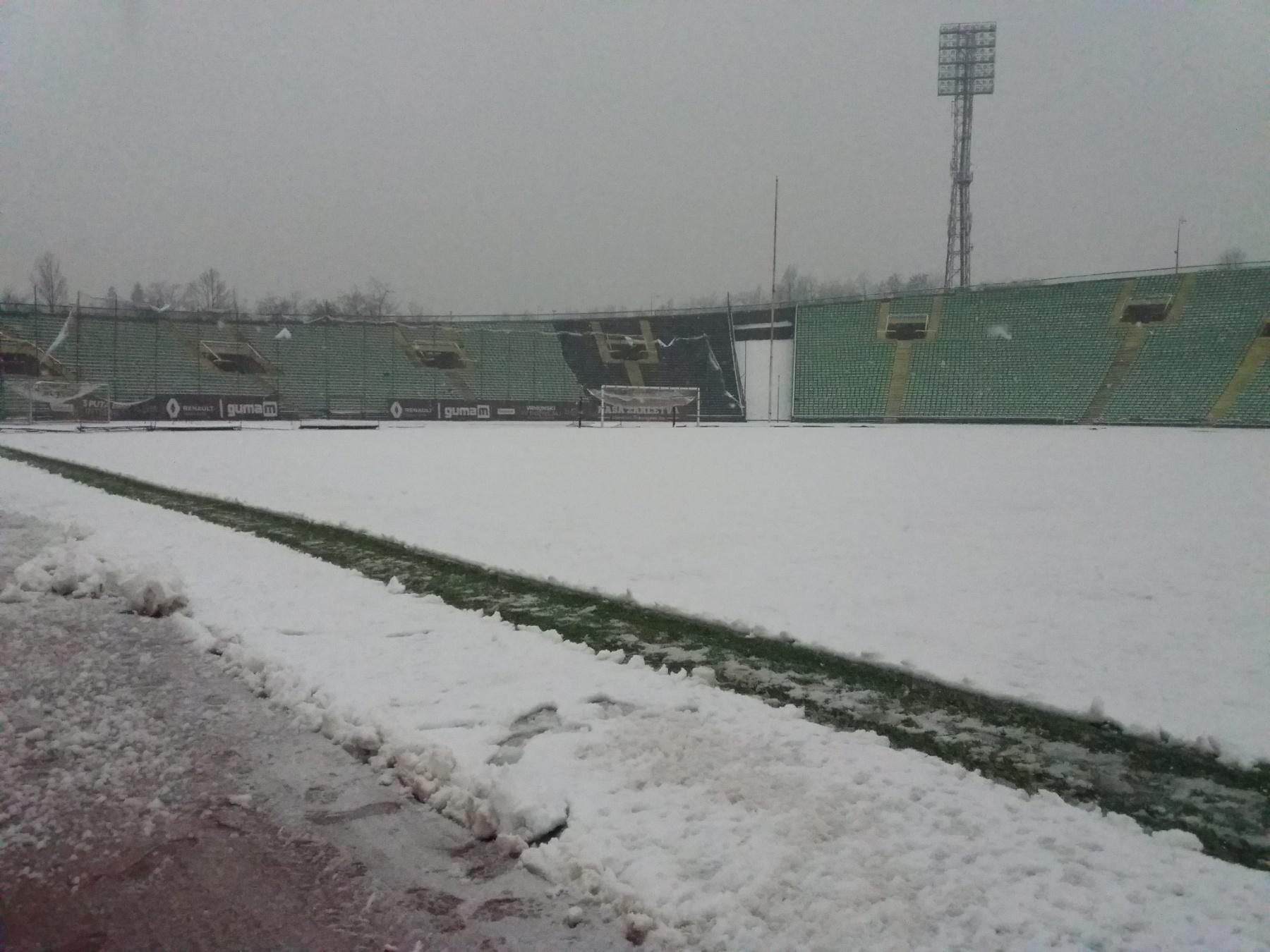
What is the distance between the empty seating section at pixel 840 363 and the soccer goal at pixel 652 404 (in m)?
5.92

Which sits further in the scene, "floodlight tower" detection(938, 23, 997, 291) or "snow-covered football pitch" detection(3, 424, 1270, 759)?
"floodlight tower" detection(938, 23, 997, 291)

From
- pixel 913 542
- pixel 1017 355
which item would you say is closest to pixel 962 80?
pixel 1017 355

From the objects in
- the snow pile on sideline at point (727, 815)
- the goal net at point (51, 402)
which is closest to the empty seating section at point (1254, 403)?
the snow pile on sideline at point (727, 815)

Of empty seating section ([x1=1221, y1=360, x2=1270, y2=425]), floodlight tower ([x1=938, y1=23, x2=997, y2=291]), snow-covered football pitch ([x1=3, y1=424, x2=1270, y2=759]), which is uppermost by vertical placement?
floodlight tower ([x1=938, y1=23, x2=997, y2=291])

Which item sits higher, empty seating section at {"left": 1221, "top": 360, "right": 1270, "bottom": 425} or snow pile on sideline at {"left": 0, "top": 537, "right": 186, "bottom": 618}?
empty seating section at {"left": 1221, "top": 360, "right": 1270, "bottom": 425}

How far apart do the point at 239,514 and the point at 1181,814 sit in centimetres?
901

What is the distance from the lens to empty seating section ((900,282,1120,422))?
126ft

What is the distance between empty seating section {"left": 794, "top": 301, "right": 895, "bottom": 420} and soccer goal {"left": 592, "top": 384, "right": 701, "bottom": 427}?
5.92m

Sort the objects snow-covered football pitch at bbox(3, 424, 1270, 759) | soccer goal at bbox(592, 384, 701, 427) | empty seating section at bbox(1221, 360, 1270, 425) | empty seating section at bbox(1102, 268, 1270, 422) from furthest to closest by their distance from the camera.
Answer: soccer goal at bbox(592, 384, 701, 427)
empty seating section at bbox(1102, 268, 1270, 422)
empty seating section at bbox(1221, 360, 1270, 425)
snow-covered football pitch at bbox(3, 424, 1270, 759)

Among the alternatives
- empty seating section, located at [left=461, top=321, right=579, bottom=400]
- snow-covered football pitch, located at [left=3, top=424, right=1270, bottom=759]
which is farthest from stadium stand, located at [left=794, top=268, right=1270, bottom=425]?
snow-covered football pitch, located at [left=3, top=424, right=1270, bottom=759]

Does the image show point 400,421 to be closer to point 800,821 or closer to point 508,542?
point 508,542

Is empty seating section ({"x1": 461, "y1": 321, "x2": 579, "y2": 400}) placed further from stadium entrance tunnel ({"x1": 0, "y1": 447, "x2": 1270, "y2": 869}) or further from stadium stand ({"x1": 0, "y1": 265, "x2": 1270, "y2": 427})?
stadium entrance tunnel ({"x1": 0, "y1": 447, "x2": 1270, "y2": 869})

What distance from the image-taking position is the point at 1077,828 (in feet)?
7.99

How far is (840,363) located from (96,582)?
42.3m
